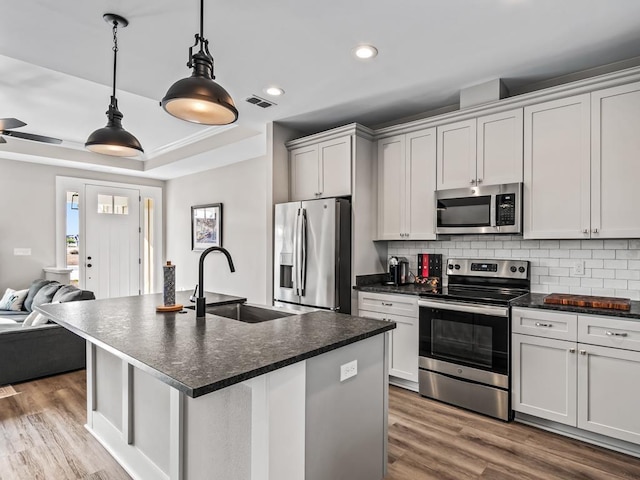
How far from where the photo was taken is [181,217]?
7.03 meters

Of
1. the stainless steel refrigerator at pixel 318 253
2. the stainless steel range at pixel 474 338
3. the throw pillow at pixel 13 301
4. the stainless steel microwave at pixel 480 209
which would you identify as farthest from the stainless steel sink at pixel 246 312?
the throw pillow at pixel 13 301

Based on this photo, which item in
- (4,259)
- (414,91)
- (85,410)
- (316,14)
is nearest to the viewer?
(316,14)

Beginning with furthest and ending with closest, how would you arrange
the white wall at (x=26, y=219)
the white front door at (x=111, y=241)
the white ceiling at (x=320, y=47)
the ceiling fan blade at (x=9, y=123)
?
the white front door at (x=111, y=241) → the white wall at (x=26, y=219) → the ceiling fan blade at (x=9, y=123) → the white ceiling at (x=320, y=47)

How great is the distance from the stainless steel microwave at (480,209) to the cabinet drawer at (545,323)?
2.25ft

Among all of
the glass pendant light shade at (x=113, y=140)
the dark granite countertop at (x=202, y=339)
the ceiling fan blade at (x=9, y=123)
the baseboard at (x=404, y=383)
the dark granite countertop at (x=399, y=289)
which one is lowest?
the baseboard at (x=404, y=383)

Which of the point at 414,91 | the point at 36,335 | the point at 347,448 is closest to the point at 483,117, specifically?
the point at 414,91

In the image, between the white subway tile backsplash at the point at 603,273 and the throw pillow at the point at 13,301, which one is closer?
the white subway tile backsplash at the point at 603,273

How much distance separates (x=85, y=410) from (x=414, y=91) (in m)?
3.83

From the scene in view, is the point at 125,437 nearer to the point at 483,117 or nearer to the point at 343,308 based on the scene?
the point at 343,308

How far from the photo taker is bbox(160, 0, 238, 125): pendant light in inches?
64.5

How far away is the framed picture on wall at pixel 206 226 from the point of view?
6.13 meters

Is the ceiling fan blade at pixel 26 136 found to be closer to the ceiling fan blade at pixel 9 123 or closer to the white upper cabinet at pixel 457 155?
the ceiling fan blade at pixel 9 123

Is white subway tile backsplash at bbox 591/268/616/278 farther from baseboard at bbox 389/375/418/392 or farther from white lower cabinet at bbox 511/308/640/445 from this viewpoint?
baseboard at bbox 389/375/418/392

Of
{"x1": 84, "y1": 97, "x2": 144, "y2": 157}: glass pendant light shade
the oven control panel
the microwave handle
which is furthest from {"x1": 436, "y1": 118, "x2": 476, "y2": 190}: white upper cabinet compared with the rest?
{"x1": 84, "y1": 97, "x2": 144, "y2": 157}: glass pendant light shade
